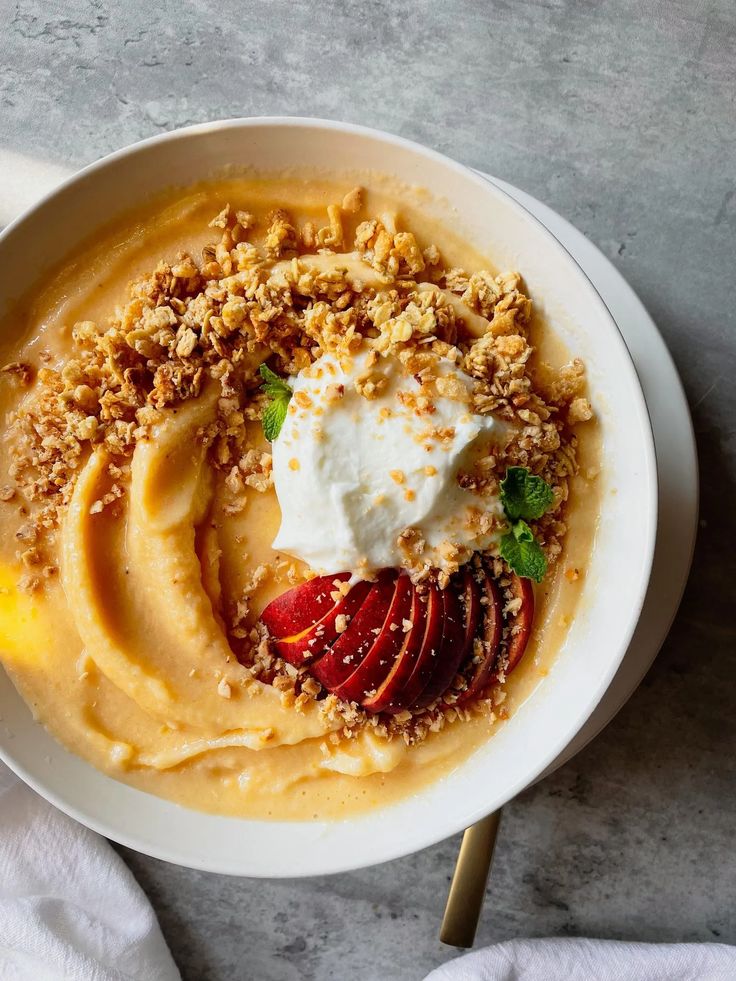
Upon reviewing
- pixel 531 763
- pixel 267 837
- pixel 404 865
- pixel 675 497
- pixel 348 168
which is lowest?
pixel 404 865

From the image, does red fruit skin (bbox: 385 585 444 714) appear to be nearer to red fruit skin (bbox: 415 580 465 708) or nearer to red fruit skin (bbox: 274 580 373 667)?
red fruit skin (bbox: 415 580 465 708)

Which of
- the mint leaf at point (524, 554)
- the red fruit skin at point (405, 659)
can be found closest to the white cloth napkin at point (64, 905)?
the red fruit skin at point (405, 659)

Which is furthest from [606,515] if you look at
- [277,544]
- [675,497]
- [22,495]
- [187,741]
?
[22,495]

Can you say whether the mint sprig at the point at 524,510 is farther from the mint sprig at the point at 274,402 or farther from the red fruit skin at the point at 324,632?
the mint sprig at the point at 274,402

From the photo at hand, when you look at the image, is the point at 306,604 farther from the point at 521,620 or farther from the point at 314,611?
the point at 521,620

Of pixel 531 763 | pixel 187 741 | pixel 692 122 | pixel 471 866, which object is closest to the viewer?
pixel 531 763

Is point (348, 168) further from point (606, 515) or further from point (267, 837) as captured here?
point (267, 837)

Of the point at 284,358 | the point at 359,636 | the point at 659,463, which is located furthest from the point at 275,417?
the point at 659,463
